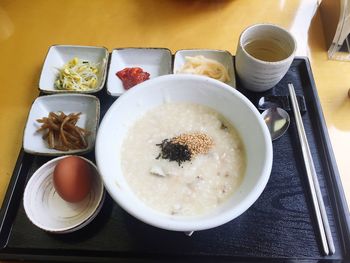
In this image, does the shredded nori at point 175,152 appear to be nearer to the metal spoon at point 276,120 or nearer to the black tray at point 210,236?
the black tray at point 210,236

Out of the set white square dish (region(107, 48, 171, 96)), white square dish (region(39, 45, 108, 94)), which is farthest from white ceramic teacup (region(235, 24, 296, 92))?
white square dish (region(39, 45, 108, 94))

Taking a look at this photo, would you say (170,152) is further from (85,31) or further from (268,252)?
(85,31)

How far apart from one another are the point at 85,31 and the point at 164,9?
0.52m

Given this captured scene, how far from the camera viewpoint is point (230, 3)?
2240 millimetres

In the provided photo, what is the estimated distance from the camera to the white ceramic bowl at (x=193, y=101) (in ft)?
3.66

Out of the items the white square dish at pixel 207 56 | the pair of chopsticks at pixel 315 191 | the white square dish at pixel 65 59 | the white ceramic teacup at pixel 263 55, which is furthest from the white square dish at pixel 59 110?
the pair of chopsticks at pixel 315 191

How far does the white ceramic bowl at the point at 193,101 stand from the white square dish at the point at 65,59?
0.46 metres

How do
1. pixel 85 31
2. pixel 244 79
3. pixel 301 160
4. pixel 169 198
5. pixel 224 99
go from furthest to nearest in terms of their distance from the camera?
pixel 85 31, pixel 244 79, pixel 301 160, pixel 224 99, pixel 169 198

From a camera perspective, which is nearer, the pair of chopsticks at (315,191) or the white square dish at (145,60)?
the pair of chopsticks at (315,191)

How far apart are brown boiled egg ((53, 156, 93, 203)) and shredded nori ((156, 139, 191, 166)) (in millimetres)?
301

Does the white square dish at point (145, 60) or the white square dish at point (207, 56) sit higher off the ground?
the white square dish at point (207, 56)

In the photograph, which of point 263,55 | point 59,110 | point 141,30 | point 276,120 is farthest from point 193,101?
point 141,30

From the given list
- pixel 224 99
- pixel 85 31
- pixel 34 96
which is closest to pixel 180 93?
pixel 224 99

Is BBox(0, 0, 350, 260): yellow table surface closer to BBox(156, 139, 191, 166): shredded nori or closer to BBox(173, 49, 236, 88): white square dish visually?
BBox(173, 49, 236, 88): white square dish
